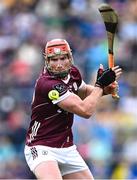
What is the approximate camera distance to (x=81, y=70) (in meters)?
13.3

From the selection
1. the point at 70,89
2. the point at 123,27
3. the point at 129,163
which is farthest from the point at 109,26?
the point at 123,27

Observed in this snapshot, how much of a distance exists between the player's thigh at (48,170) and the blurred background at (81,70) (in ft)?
14.4

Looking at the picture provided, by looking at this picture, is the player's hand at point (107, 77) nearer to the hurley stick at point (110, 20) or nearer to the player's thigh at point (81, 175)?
the hurley stick at point (110, 20)

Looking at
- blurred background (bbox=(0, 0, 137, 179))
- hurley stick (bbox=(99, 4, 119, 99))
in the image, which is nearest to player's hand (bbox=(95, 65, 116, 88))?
hurley stick (bbox=(99, 4, 119, 99))

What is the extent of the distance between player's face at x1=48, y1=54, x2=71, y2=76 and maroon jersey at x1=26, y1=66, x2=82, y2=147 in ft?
0.32

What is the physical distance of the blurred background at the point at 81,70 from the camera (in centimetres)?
1227

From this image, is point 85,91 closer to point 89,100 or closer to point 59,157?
point 89,100

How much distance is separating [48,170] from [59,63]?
3.53 ft

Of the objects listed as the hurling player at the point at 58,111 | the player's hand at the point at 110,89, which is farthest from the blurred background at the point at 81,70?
the player's hand at the point at 110,89

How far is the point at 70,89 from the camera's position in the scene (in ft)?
25.6

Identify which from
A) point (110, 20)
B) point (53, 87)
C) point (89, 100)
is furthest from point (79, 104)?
point (110, 20)

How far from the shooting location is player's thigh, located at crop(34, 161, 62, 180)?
24.6ft

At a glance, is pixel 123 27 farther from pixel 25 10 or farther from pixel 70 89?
pixel 70 89

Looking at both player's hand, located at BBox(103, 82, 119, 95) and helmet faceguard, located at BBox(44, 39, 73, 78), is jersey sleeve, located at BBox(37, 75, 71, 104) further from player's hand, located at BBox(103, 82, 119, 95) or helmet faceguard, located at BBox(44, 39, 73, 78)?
player's hand, located at BBox(103, 82, 119, 95)
